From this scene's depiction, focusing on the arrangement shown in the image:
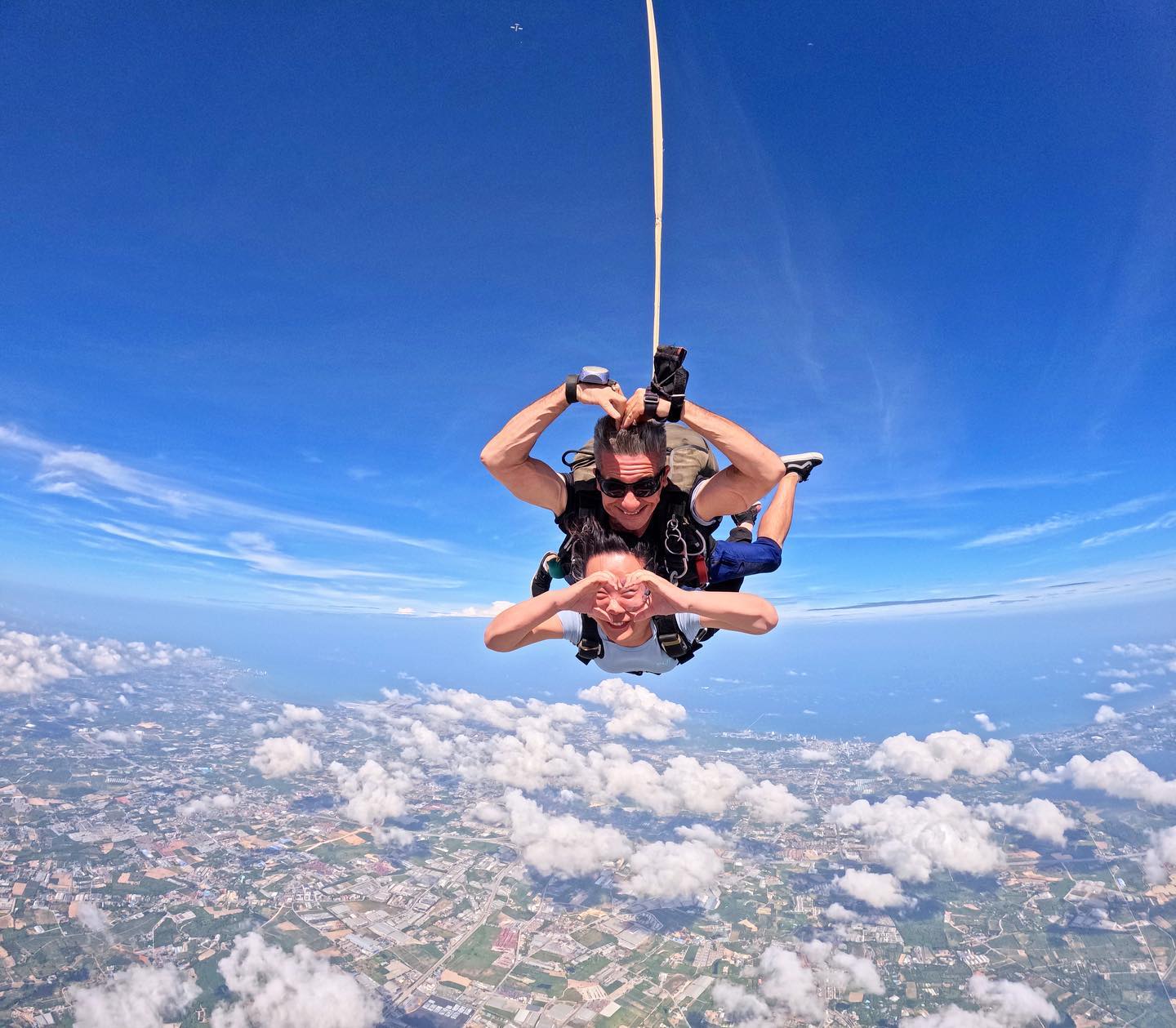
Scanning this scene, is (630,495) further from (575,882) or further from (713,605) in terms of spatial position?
(575,882)

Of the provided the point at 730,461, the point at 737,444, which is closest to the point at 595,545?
the point at 730,461

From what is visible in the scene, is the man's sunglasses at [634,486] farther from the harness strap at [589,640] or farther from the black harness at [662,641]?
the harness strap at [589,640]

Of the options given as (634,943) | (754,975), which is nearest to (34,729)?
(634,943)

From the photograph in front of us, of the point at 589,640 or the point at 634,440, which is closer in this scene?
the point at 634,440

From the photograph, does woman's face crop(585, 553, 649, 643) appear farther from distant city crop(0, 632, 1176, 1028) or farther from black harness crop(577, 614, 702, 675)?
distant city crop(0, 632, 1176, 1028)

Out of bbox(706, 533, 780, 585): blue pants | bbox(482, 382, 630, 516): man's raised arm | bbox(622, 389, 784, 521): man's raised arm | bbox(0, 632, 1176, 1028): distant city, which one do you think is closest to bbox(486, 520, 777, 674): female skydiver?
bbox(706, 533, 780, 585): blue pants
